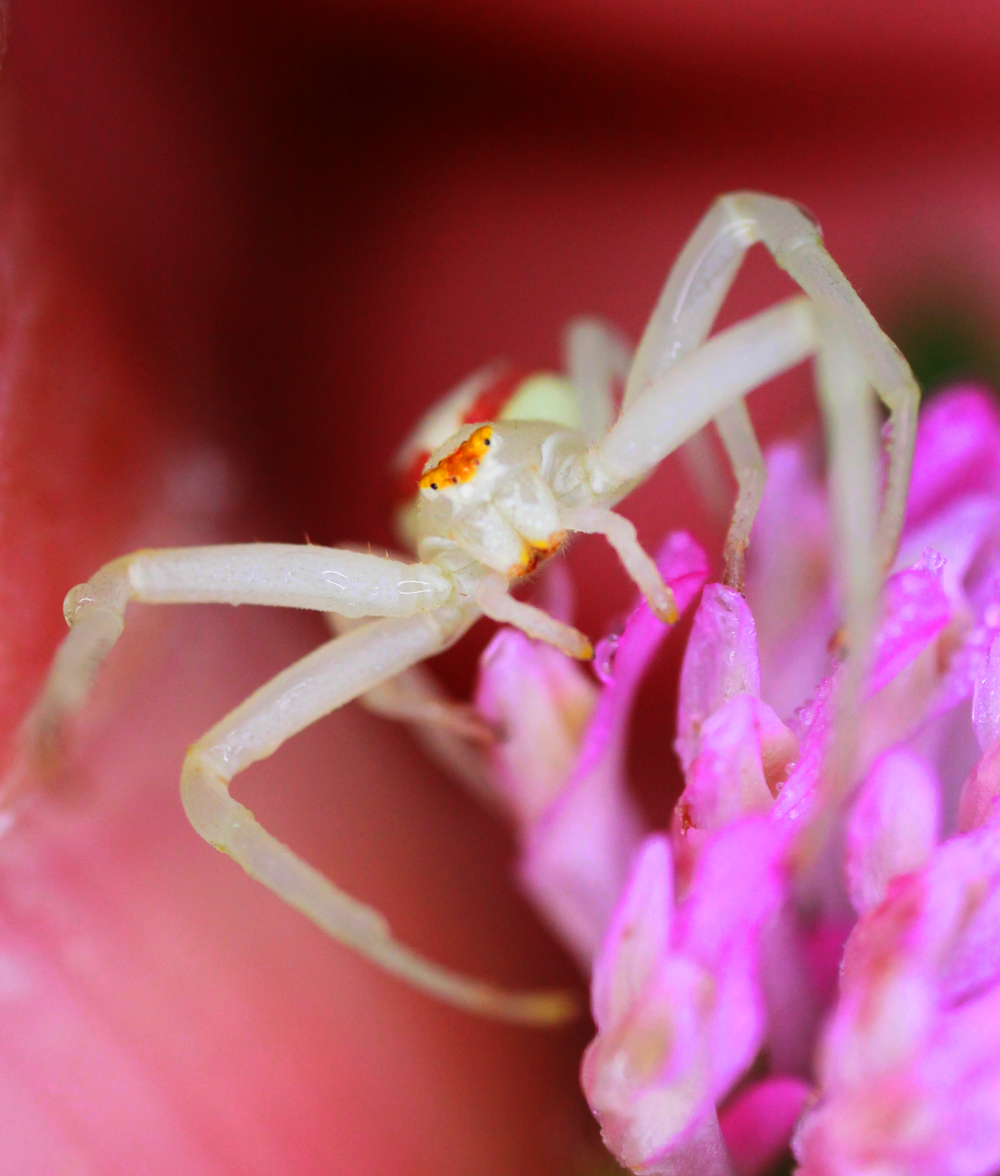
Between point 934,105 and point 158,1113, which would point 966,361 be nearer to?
point 934,105

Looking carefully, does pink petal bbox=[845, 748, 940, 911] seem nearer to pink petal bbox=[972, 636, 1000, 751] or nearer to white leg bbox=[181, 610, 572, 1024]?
pink petal bbox=[972, 636, 1000, 751]

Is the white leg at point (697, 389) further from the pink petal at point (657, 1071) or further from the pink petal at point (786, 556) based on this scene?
the pink petal at point (657, 1071)

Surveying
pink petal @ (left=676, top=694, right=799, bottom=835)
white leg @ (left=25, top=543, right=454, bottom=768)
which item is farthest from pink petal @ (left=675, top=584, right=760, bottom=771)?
white leg @ (left=25, top=543, right=454, bottom=768)

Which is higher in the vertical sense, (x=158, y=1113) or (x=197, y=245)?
(x=197, y=245)

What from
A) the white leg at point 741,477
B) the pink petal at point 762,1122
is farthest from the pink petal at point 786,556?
the pink petal at point 762,1122

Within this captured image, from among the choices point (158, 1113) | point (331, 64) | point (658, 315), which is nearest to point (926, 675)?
point (658, 315)
